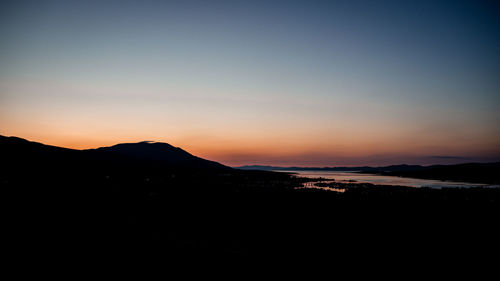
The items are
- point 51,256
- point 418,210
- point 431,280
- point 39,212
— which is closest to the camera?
point 431,280

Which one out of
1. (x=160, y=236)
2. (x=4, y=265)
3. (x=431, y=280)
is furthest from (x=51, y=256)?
(x=431, y=280)

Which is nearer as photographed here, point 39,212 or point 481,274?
point 481,274

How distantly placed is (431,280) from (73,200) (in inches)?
935

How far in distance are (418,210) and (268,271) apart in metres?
17.6

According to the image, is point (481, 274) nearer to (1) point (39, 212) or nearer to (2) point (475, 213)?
(2) point (475, 213)

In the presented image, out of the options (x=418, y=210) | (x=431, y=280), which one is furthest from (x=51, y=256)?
(x=418, y=210)

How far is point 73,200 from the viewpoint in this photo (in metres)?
19.7

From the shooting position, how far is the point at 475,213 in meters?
18.3

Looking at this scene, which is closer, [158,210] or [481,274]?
[481,274]

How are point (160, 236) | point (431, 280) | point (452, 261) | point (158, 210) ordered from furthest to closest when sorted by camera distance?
point (158, 210) < point (160, 236) < point (452, 261) < point (431, 280)

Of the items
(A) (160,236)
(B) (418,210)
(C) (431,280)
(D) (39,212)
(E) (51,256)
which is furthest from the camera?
(B) (418,210)

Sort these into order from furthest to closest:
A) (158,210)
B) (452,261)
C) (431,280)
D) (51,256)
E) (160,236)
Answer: (158,210), (160,236), (452,261), (51,256), (431,280)

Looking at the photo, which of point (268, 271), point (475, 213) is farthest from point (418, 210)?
point (268, 271)

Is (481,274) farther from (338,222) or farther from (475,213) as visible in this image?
(475,213)
